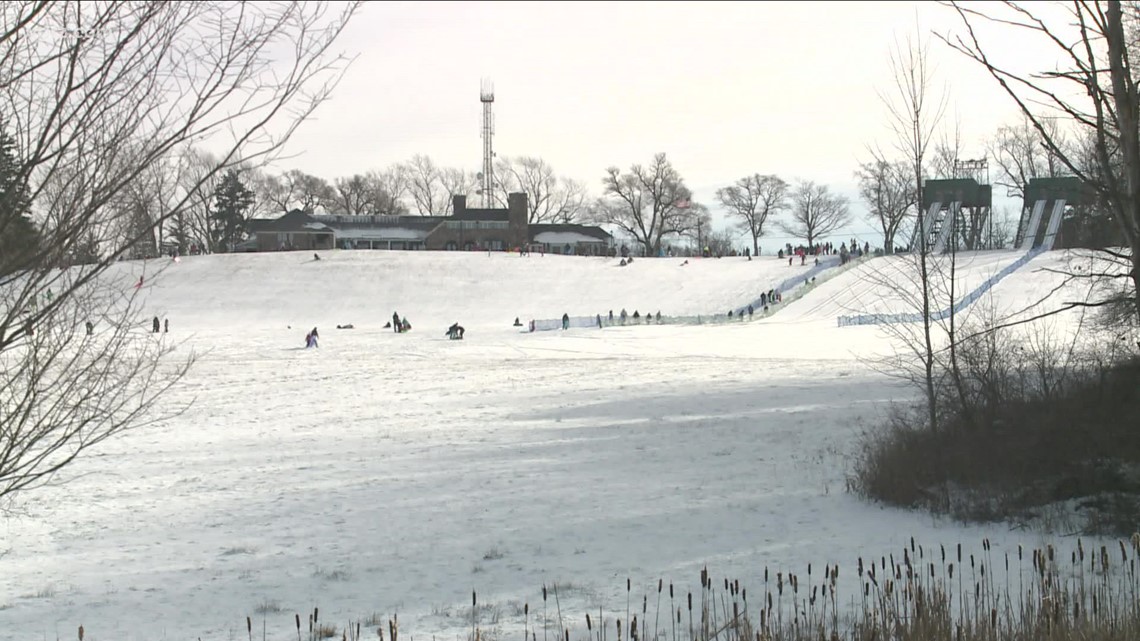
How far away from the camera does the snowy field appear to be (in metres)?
9.80

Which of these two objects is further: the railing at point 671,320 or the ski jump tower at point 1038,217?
the ski jump tower at point 1038,217

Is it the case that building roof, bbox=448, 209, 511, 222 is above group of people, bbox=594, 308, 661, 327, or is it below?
above

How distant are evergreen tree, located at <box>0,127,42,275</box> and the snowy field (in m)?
0.77

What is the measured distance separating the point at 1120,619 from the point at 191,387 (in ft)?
92.6

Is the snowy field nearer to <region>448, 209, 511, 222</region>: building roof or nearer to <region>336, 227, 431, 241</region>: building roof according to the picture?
<region>336, 227, 431, 241</region>: building roof

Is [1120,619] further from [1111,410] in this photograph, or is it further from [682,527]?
[1111,410]

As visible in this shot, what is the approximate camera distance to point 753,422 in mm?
20734

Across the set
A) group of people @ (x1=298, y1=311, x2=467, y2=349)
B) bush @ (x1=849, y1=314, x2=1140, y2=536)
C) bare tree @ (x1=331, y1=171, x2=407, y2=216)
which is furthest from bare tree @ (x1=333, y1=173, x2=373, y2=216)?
bush @ (x1=849, y1=314, x2=1140, y2=536)

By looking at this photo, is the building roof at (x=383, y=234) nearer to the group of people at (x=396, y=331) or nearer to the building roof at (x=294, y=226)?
the building roof at (x=294, y=226)

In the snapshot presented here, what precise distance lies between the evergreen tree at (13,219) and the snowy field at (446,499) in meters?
0.77

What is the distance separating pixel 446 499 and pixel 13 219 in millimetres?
9992

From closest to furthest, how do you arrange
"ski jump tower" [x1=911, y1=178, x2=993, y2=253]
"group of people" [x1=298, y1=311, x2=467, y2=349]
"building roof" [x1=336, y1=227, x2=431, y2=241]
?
1. "group of people" [x1=298, y1=311, x2=467, y2=349]
2. "ski jump tower" [x1=911, y1=178, x2=993, y2=253]
3. "building roof" [x1=336, y1=227, x2=431, y2=241]

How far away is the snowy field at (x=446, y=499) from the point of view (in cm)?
980

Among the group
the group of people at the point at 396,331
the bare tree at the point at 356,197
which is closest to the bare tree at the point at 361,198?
the bare tree at the point at 356,197
